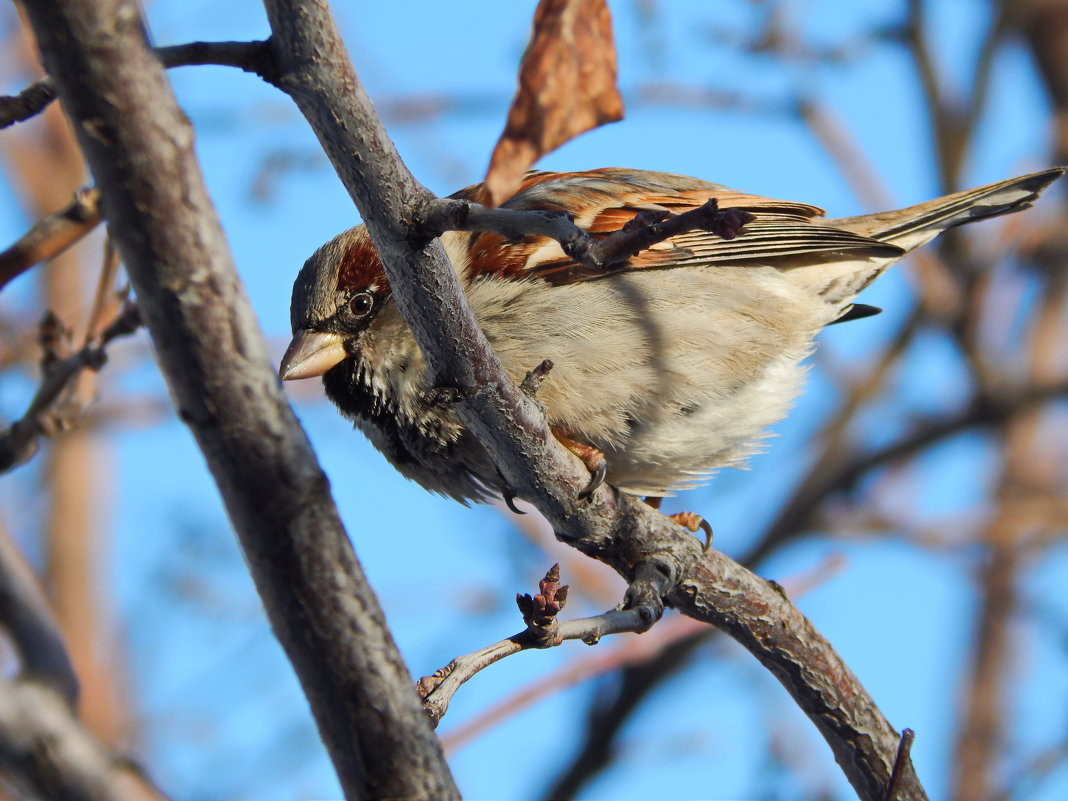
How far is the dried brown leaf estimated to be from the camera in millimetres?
2025

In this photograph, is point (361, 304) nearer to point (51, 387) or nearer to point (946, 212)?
point (51, 387)

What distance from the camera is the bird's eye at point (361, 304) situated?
3.58m

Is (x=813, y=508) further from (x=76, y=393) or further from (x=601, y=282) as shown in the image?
(x=76, y=393)

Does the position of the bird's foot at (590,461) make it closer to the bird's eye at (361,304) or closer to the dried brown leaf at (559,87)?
the bird's eye at (361,304)

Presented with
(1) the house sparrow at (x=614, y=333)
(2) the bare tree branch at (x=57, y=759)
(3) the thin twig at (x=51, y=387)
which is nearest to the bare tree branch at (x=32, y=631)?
(2) the bare tree branch at (x=57, y=759)

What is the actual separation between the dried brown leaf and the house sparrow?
1106 millimetres

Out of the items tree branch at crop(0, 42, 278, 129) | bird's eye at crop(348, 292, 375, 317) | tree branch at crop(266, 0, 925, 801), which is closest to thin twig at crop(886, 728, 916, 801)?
tree branch at crop(266, 0, 925, 801)

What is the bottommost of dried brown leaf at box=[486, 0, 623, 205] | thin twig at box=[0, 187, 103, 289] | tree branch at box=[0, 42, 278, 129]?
thin twig at box=[0, 187, 103, 289]

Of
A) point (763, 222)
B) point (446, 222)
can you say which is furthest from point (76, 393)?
point (763, 222)

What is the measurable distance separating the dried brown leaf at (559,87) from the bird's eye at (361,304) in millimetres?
1601

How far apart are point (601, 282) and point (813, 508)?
3.68 meters

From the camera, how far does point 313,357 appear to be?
3.57m

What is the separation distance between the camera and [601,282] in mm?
3488

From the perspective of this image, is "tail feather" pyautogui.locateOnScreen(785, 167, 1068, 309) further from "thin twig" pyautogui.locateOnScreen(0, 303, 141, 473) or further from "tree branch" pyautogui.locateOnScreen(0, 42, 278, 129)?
"tree branch" pyautogui.locateOnScreen(0, 42, 278, 129)
